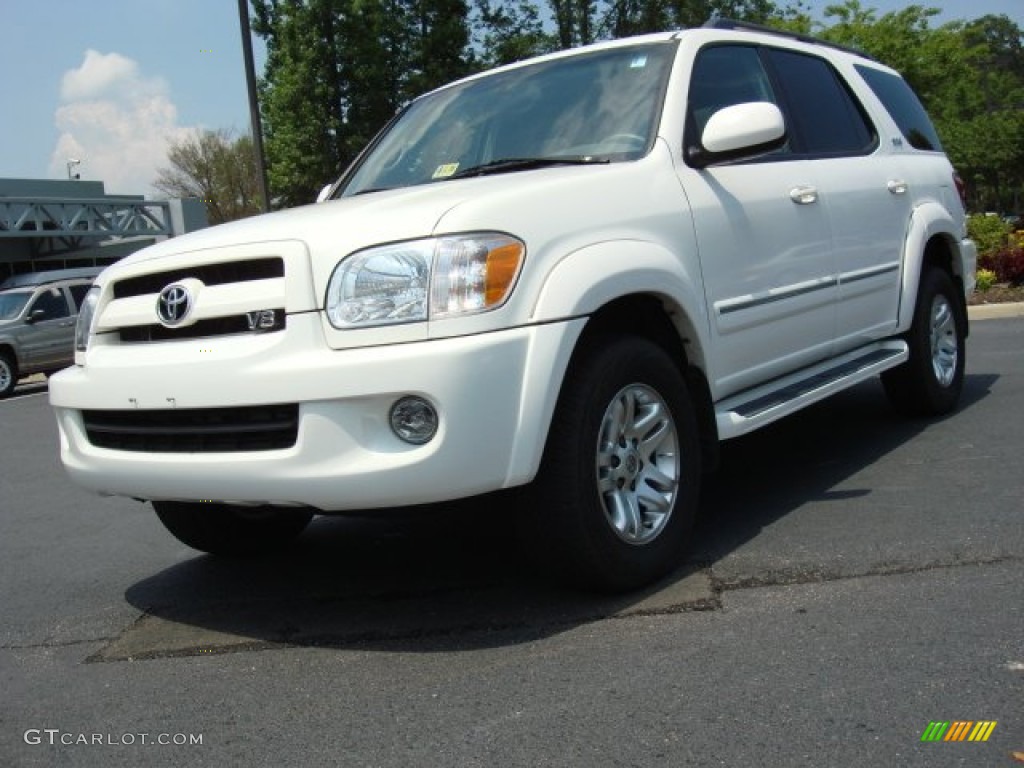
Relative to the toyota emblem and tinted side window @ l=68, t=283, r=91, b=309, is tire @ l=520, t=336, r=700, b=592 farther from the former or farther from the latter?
→ tinted side window @ l=68, t=283, r=91, b=309

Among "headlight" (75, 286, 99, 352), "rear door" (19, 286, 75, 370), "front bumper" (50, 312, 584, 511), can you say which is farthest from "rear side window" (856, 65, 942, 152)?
"rear door" (19, 286, 75, 370)

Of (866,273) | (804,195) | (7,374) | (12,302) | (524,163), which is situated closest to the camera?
(524,163)

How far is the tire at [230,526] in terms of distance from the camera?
13.4ft

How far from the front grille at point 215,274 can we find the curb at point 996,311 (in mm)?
10812

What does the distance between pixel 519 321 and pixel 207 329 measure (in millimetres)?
1013

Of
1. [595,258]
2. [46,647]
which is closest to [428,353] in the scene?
[595,258]

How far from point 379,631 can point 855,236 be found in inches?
118

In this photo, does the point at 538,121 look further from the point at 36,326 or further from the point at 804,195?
the point at 36,326

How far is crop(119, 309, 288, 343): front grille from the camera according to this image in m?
3.12

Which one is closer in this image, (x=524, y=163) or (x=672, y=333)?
(x=672, y=333)

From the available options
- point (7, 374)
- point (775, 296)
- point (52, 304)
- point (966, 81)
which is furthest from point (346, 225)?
point (966, 81)

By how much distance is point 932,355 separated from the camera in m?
5.86

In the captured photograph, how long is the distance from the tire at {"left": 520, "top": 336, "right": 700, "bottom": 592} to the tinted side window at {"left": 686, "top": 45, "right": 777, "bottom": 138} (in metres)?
1.10

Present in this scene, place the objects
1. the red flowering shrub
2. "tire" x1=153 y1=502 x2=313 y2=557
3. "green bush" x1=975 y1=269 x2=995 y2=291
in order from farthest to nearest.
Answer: the red flowering shrub
"green bush" x1=975 y1=269 x2=995 y2=291
"tire" x1=153 y1=502 x2=313 y2=557
